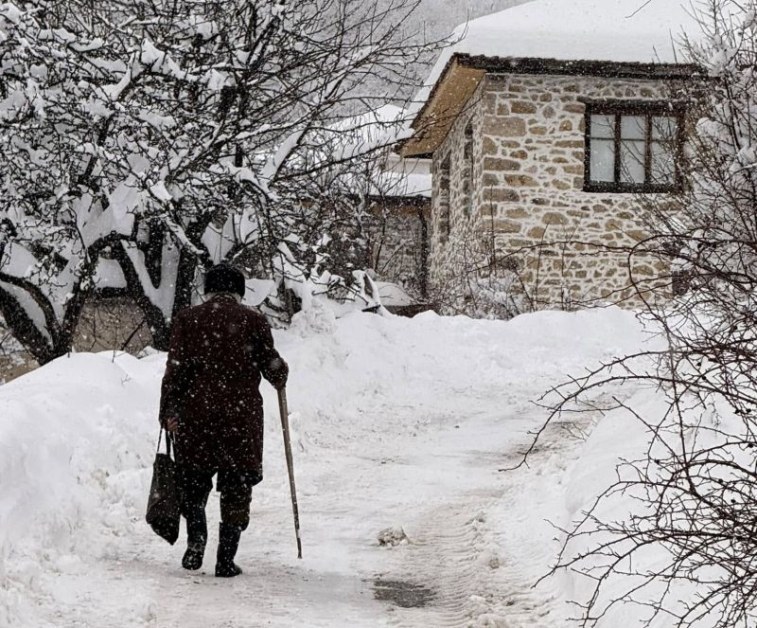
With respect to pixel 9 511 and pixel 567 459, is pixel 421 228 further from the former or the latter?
pixel 9 511

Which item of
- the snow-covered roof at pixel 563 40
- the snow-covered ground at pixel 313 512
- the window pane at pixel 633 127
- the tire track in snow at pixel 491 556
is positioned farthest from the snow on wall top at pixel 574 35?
the tire track in snow at pixel 491 556

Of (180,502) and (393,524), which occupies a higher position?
(180,502)

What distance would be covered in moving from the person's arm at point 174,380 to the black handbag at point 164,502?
0.79 ft

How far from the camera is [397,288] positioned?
22.8 meters

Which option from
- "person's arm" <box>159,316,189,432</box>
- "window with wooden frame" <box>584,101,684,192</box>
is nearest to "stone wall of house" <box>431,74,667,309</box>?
"window with wooden frame" <box>584,101,684,192</box>

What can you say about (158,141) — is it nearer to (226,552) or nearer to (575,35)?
(226,552)

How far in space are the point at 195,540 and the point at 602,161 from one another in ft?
44.2

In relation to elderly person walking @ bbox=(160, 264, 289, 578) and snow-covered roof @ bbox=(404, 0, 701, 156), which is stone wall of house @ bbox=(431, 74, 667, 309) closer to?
snow-covered roof @ bbox=(404, 0, 701, 156)

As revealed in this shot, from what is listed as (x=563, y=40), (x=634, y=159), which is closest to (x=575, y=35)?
(x=563, y=40)

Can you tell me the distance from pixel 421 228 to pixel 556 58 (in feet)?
35.5

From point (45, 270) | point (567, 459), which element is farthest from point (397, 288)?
point (567, 459)

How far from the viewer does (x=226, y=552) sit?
5262 mm

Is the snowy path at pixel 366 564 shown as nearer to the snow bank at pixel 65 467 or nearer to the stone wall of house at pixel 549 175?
the snow bank at pixel 65 467

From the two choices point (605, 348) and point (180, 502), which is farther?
point (605, 348)
